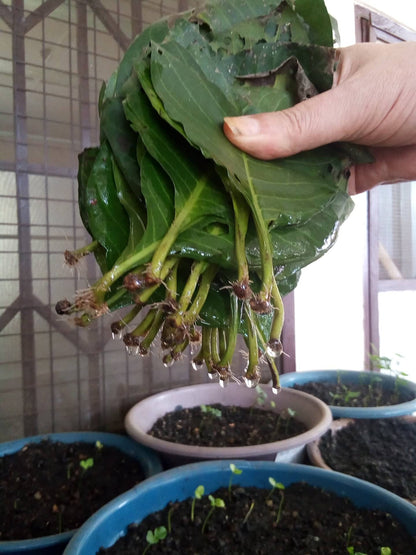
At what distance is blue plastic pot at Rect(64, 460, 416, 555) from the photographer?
2.06 feet

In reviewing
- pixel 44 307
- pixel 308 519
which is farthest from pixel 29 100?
pixel 308 519

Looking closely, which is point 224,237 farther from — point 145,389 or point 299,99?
point 145,389

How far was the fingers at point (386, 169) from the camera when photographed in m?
0.67

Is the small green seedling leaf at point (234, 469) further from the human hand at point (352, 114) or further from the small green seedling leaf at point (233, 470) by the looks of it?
the human hand at point (352, 114)

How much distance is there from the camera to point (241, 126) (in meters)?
0.37

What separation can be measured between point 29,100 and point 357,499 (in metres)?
1.10

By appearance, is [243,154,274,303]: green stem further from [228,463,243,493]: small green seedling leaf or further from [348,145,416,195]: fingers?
[228,463,243,493]: small green seedling leaf

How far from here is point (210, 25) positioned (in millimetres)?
412

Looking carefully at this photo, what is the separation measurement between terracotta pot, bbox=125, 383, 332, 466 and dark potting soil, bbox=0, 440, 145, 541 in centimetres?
9

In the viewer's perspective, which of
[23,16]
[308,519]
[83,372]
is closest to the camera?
[308,519]

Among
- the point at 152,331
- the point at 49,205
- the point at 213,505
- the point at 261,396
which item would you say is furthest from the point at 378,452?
the point at 49,205

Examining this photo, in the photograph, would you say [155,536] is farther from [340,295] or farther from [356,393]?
[340,295]

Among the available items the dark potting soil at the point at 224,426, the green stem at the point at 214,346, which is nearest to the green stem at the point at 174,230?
the green stem at the point at 214,346

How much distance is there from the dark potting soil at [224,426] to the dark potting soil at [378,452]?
107 mm
